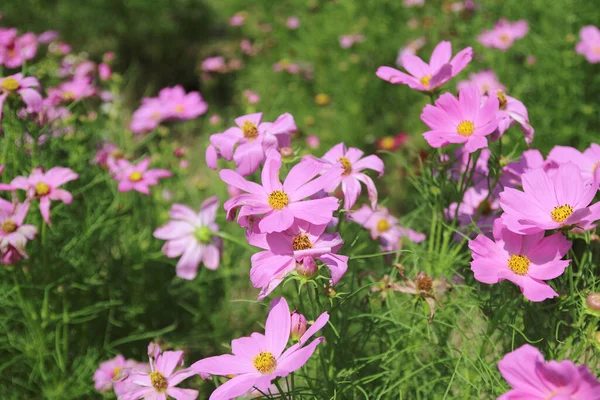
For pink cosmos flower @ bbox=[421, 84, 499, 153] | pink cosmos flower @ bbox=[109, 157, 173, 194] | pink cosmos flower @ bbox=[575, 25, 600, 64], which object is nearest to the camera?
pink cosmos flower @ bbox=[421, 84, 499, 153]

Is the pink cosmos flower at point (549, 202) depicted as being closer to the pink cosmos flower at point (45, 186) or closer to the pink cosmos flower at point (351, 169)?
the pink cosmos flower at point (351, 169)

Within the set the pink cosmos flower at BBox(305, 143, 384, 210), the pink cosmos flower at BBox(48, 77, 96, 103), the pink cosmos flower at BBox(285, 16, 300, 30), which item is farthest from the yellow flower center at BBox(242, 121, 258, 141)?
the pink cosmos flower at BBox(285, 16, 300, 30)

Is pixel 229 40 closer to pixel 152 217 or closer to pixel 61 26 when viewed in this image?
pixel 61 26

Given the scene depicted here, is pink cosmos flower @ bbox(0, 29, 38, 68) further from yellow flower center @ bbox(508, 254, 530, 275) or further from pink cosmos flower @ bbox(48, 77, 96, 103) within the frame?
yellow flower center @ bbox(508, 254, 530, 275)

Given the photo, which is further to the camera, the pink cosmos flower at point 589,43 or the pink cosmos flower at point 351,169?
the pink cosmos flower at point 589,43

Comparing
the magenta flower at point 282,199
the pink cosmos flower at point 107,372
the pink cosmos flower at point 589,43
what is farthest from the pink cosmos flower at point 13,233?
the pink cosmos flower at point 589,43

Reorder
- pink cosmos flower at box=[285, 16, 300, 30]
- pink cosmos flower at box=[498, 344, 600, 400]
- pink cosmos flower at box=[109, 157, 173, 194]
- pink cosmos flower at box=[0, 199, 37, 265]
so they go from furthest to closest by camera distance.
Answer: pink cosmos flower at box=[285, 16, 300, 30], pink cosmos flower at box=[109, 157, 173, 194], pink cosmos flower at box=[0, 199, 37, 265], pink cosmos flower at box=[498, 344, 600, 400]
